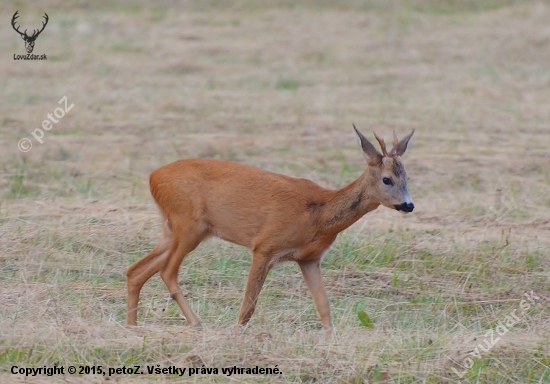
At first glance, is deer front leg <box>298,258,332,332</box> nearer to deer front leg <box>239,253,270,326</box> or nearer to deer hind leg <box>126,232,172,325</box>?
deer front leg <box>239,253,270,326</box>

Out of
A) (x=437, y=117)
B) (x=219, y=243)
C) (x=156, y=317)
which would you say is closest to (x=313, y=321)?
(x=156, y=317)

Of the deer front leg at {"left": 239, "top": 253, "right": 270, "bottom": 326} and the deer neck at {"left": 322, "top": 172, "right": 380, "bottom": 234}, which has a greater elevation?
the deer neck at {"left": 322, "top": 172, "right": 380, "bottom": 234}

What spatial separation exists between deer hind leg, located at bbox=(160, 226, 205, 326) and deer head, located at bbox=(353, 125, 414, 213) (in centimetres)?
122

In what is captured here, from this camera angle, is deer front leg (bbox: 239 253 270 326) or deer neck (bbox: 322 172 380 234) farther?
deer neck (bbox: 322 172 380 234)

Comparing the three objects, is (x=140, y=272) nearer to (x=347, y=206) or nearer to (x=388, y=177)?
(x=347, y=206)

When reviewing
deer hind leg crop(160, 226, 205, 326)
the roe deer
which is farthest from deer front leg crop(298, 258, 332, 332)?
deer hind leg crop(160, 226, 205, 326)

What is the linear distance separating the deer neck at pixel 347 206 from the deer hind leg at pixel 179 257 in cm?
87

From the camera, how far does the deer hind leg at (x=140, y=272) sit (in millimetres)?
6605

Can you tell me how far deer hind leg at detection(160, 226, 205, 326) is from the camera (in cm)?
661

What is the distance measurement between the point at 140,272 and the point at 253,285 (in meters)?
0.83

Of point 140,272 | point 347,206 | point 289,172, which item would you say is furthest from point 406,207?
point 289,172

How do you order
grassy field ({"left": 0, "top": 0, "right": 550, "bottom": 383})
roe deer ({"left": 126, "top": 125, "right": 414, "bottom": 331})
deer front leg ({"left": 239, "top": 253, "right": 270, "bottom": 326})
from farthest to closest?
roe deer ({"left": 126, "top": 125, "right": 414, "bottom": 331}), deer front leg ({"left": 239, "top": 253, "right": 270, "bottom": 326}), grassy field ({"left": 0, "top": 0, "right": 550, "bottom": 383})

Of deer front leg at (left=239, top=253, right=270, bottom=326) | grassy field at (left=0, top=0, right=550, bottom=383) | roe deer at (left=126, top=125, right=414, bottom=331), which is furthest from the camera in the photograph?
roe deer at (left=126, top=125, right=414, bottom=331)

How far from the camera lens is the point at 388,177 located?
257 inches
